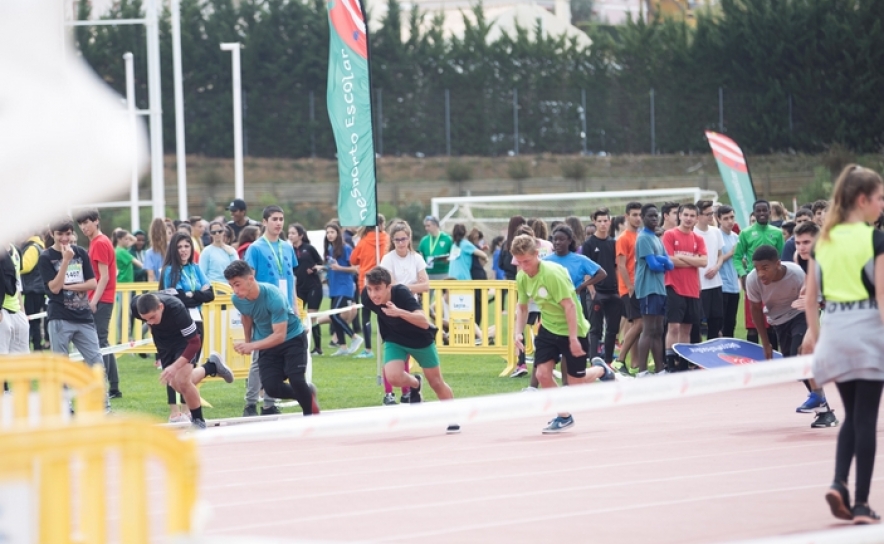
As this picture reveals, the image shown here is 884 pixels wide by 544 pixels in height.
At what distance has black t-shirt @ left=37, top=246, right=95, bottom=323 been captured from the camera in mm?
11820

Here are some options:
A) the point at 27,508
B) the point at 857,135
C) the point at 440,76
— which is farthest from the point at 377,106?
the point at 27,508

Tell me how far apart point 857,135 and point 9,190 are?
44143 millimetres

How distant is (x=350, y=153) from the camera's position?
43.6 feet

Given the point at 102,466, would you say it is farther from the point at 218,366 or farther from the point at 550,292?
the point at 218,366

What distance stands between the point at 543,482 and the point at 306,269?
1012cm

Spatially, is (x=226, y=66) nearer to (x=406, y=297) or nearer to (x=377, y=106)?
(x=377, y=106)

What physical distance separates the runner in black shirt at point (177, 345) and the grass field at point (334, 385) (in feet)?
3.92

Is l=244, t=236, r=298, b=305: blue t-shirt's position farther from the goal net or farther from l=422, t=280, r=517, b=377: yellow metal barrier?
the goal net

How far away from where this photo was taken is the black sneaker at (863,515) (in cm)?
636

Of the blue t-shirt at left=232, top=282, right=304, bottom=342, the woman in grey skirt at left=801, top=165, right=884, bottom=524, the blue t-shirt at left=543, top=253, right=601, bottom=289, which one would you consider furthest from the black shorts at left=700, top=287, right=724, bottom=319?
the woman in grey skirt at left=801, top=165, right=884, bottom=524

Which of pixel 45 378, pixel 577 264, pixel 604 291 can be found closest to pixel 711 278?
pixel 604 291

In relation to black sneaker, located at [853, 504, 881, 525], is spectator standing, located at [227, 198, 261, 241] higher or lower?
higher

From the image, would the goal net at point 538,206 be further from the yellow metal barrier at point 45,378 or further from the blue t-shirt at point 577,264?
the yellow metal barrier at point 45,378

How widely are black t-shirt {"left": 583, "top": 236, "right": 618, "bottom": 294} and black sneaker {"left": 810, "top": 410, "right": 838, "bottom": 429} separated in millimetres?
5408
